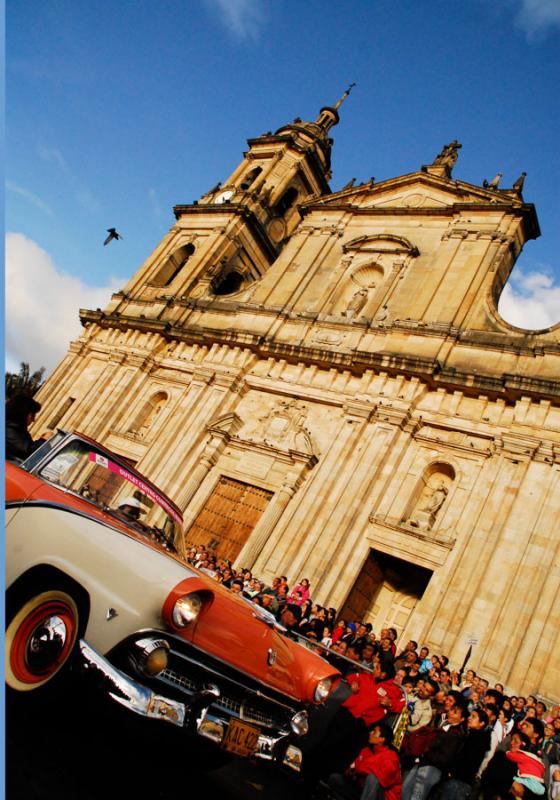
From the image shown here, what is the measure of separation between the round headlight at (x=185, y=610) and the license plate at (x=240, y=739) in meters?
0.76

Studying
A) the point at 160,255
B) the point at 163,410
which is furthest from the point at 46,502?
the point at 160,255

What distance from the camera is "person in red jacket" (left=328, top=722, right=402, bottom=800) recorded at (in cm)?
433

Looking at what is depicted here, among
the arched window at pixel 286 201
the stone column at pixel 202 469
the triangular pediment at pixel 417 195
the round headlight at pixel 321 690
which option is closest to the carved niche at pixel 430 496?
the stone column at pixel 202 469

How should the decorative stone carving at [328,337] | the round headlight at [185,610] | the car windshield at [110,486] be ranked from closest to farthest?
the round headlight at [185,610], the car windshield at [110,486], the decorative stone carving at [328,337]

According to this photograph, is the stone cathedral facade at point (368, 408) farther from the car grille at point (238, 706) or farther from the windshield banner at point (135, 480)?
the windshield banner at point (135, 480)

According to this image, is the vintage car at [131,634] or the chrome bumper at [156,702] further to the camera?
the vintage car at [131,634]

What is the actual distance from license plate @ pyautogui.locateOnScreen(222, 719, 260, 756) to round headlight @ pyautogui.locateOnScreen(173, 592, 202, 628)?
0.76m

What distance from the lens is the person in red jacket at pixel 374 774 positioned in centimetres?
433

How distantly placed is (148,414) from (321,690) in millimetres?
17912

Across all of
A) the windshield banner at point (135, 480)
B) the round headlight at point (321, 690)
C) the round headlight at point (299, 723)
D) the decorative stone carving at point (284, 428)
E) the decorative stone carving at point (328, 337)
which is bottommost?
the round headlight at point (299, 723)

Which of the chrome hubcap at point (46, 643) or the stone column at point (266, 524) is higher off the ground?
the stone column at point (266, 524)

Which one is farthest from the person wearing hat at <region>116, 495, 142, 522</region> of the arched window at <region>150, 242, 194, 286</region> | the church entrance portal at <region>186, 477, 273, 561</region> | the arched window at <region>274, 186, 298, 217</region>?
the arched window at <region>274, 186, 298, 217</region>

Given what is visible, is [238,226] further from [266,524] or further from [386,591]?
[386,591]

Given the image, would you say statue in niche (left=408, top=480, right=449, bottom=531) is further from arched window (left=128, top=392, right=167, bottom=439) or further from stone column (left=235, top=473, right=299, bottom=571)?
arched window (left=128, top=392, right=167, bottom=439)
